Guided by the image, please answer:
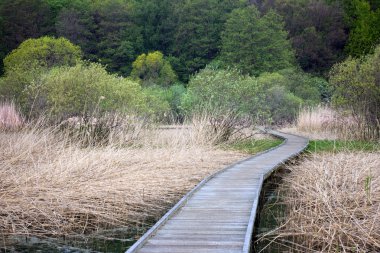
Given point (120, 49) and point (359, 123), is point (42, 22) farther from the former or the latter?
point (359, 123)

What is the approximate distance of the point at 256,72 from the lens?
4366 cm

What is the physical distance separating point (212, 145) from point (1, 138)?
5.18 meters

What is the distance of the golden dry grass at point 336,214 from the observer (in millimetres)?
5934

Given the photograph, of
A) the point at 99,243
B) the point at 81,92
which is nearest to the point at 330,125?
the point at 81,92

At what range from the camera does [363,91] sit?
17.1m

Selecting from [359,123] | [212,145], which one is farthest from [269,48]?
[212,145]

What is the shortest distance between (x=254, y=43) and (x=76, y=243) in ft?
131

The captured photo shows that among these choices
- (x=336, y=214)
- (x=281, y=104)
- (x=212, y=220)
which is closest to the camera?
(x=212, y=220)

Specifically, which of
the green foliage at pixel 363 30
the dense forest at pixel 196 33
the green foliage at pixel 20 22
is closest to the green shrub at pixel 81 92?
the dense forest at pixel 196 33

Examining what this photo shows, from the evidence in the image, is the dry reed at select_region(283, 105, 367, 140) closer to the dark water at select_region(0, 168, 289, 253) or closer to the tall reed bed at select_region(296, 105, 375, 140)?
the tall reed bed at select_region(296, 105, 375, 140)

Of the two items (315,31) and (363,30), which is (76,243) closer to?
(363,30)

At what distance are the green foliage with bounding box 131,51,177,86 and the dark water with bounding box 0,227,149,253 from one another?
3490 centimetres

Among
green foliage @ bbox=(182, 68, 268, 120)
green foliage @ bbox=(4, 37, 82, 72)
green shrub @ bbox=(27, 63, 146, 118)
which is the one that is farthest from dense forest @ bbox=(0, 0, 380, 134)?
green shrub @ bbox=(27, 63, 146, 118)

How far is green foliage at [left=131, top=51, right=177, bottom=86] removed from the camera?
4200 centimetres
